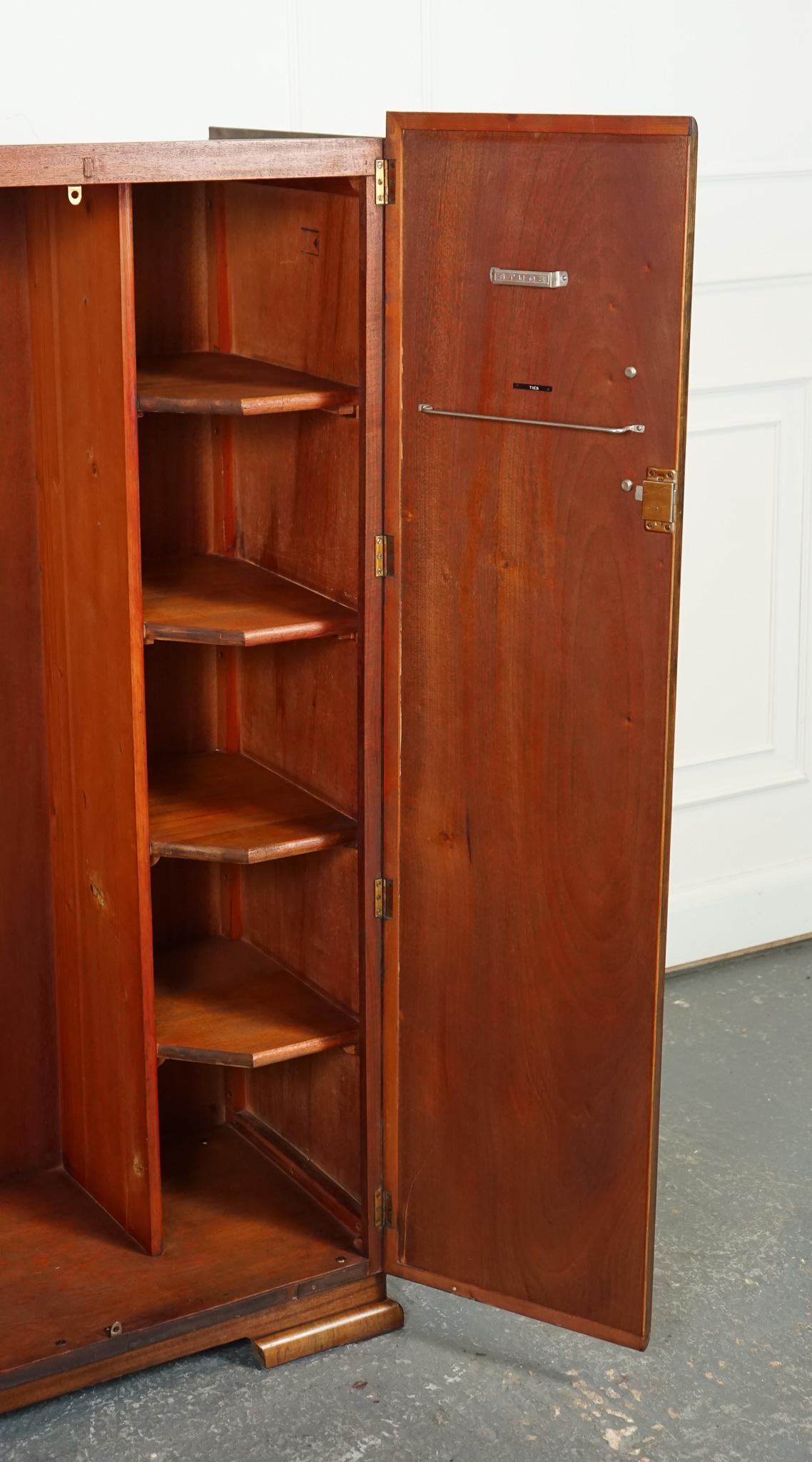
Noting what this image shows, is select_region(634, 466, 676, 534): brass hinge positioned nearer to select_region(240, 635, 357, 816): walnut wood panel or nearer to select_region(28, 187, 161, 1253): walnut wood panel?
select_region(240, 635, 357, 816): walnut wood panel

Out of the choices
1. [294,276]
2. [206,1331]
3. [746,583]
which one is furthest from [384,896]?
[746,583]

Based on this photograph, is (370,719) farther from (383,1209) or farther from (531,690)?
(383,1209)

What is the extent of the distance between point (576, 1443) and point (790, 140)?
2758 mm

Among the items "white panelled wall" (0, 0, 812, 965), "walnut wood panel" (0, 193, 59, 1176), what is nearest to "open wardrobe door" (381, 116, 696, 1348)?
"walnut wood panel" (0, 193, 59, 1176)

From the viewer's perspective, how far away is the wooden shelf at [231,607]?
100 inches

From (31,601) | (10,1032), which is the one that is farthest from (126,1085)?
Answer: (31,601)

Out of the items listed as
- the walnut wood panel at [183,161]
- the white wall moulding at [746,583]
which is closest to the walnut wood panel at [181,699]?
the walnut wood panel at [183,161]

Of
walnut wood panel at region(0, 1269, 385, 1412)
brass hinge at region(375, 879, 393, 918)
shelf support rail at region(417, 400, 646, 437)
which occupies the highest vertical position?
shelf support rail at region(417, 400, 646, 437)

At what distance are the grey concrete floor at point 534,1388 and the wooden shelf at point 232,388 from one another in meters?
1.52

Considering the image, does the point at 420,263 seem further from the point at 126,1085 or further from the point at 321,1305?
the point at 321,1305

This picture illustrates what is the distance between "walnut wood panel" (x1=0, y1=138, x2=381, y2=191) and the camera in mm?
2164

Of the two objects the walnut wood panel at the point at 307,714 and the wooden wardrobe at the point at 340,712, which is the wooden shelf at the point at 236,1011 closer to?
the wooden wardrobe at the point at 340,712

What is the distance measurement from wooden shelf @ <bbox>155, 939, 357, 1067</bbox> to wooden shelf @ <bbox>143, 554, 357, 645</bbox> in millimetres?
641

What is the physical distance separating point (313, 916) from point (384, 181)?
1223 millimetres
